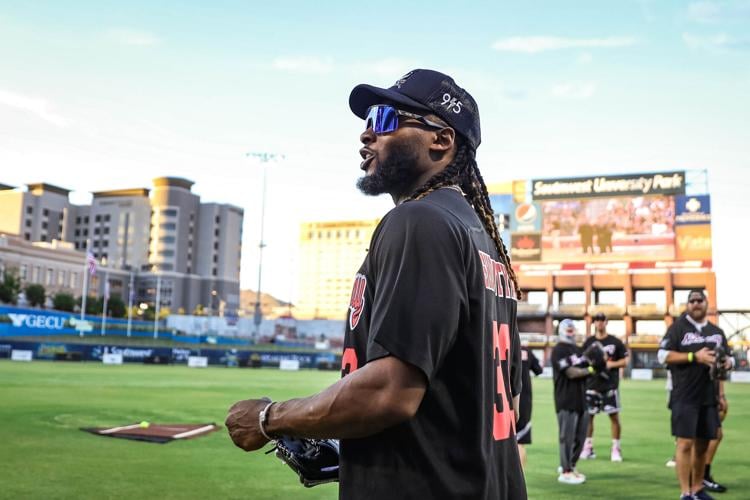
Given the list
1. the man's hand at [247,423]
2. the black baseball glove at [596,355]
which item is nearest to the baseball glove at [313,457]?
the man's hand at [247,423]

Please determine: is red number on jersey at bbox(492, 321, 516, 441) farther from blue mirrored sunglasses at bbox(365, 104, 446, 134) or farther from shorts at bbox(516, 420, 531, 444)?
shorts at bbox(516, 420, 531, 444)

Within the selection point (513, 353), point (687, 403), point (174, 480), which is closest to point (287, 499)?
point (174, 480)

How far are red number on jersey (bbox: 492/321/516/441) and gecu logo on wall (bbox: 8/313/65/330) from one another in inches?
2369

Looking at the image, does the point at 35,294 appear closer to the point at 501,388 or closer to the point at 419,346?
the point at 501,388

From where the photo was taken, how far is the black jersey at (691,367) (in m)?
8.77

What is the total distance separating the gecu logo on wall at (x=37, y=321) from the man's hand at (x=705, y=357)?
56.4 metres

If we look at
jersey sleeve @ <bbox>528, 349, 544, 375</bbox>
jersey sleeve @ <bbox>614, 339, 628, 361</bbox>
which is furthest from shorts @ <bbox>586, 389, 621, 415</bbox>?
jersey sleeve @ <bbox>528, 349, 544, 375</bbox>

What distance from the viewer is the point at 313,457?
8.54 ft

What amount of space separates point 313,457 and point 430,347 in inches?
31.0

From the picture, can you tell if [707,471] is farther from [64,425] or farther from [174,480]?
[64,425]

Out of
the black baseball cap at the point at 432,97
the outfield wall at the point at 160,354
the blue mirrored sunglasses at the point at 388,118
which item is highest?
the black baseball cap at the point at 432,97

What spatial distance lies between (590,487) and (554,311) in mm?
83980

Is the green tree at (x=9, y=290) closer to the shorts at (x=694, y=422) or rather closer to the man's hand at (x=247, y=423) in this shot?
the shorts at (x=694, y=422)

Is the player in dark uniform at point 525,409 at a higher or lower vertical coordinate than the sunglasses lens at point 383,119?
lower
